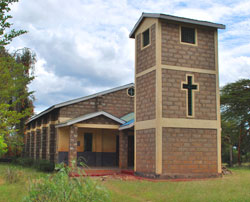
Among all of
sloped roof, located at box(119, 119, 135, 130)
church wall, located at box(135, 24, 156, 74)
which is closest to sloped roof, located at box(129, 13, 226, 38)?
church wall, located at box(135, 24, 156, 74)

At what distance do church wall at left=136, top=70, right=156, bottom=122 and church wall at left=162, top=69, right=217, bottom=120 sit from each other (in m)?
0.55

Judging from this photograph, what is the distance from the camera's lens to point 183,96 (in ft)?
54.3

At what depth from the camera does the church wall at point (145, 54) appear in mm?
16844

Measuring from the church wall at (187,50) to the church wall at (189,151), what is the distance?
10.7ft

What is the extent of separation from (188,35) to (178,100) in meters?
3.43

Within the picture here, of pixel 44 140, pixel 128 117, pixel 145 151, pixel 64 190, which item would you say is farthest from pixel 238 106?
pixel 64 190

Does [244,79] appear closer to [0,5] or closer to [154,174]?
[154,174]

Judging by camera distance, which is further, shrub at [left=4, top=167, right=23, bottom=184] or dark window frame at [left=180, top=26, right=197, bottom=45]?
dark window frame at [left=180, top=26, right=197, bottom=45]

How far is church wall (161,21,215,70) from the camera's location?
54.6 feet

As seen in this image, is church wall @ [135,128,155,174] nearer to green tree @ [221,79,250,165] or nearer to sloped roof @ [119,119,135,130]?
sloped roof @ [119,119,135,130]

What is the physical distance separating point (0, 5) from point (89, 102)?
966 centimetres

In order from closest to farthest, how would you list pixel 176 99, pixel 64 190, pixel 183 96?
pixel 64 190 → pixel 176 99 → pixel 183 96

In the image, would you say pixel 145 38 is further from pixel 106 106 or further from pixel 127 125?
pixel 106 106

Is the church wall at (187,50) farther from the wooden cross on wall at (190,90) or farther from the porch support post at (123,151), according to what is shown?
the porch support post at (123,151)
